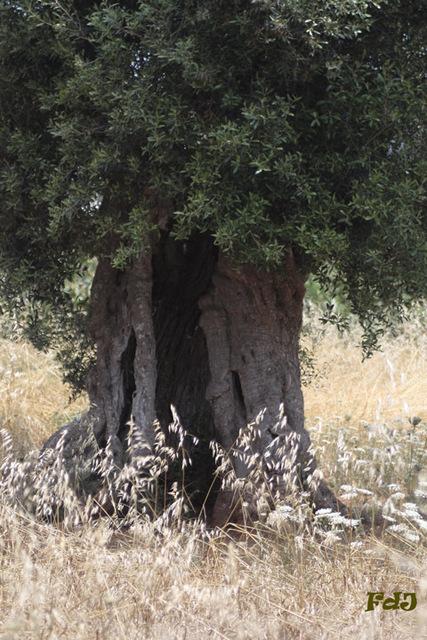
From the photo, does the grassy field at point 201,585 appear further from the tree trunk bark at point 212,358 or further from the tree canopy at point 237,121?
the tree canopy at point 237,121

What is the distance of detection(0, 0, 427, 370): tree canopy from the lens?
531 centimetres

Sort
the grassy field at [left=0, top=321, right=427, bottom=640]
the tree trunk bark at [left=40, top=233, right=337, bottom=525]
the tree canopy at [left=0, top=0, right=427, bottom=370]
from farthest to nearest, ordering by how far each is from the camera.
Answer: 1. the tree trunk bark at [left=40, top=233, right=337, bottom=525]
2. the tree canopy at [left=0, top=0, right=427, bottom=370]
3. the grassy field at [left=0, top=321, right=427, bottom=640]

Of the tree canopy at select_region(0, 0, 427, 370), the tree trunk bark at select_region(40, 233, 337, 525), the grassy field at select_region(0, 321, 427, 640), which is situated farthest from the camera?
the tree trunk bark at select_region(40, 233, 337, 525)

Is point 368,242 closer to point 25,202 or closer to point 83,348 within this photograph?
point 25,202

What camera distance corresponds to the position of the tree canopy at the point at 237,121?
531 cm

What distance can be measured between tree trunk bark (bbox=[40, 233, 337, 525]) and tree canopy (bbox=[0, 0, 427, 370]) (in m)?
0.59

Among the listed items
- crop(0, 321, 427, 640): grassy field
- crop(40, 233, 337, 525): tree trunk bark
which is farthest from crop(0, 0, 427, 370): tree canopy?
crop(0, 321, 427, 640): grassy field

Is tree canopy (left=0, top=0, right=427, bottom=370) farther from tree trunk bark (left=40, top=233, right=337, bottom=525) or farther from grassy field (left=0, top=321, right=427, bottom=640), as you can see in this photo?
grassy field (left=0, top=321, right=427, bottom=640)

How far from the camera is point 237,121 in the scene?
18.1 feet

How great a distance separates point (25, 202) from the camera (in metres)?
6.32

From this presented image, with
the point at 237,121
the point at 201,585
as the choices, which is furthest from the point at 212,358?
the point at 201,585

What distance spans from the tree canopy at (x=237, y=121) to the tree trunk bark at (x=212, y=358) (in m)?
0.59

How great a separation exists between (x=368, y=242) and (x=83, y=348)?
9.48 feet

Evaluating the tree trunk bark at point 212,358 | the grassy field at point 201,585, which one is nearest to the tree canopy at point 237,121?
the tree trunk bark at point 212,358
